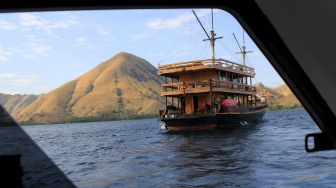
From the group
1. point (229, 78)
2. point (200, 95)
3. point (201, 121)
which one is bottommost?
point (201, 121)

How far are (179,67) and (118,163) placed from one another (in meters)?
18.7

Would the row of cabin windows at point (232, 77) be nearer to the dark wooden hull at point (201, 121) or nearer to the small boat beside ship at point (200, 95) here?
the small boat beside ship at point (200, 95)

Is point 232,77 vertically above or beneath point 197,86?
above

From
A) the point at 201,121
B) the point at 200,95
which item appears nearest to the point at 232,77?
the point at 200,95

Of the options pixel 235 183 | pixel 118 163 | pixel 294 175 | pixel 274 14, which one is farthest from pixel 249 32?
pixel 118 163

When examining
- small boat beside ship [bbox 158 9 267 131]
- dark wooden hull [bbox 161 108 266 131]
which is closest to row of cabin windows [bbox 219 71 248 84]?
small boat beside ship [bbox 158 9 267 131]

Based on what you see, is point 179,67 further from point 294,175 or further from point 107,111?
point 107,111

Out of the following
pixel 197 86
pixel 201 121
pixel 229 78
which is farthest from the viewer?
pixel 229 78

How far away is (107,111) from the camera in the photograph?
195 meters

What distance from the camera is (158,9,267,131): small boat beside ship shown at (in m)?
38.2

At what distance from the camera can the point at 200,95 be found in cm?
4041

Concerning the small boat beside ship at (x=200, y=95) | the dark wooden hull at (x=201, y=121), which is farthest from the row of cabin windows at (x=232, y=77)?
the dark wooden hull at (x=201, y=121)

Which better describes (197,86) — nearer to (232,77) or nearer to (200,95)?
(200,95)

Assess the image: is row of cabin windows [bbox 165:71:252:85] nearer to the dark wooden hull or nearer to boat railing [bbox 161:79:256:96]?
boat railing [bbox 161:79:256:96]
